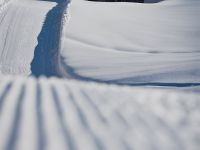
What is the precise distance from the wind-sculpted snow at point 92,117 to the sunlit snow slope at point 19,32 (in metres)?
0.76

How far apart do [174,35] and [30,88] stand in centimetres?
152

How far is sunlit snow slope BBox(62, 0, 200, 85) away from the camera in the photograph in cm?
240

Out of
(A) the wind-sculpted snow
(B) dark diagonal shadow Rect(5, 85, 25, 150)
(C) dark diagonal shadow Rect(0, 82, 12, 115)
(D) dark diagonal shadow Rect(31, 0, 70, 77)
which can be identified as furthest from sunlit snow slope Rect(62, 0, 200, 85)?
(B) dark diagonal shadow Rect(5, 85, 25, 150)

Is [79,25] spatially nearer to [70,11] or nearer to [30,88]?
[70,11]

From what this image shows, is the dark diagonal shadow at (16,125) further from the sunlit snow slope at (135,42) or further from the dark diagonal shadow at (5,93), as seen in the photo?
the sunlit snow slope at (135,42)

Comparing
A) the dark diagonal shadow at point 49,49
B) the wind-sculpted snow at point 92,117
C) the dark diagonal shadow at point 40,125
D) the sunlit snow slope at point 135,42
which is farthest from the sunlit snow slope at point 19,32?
the dark diagonal shadow at point 40,125

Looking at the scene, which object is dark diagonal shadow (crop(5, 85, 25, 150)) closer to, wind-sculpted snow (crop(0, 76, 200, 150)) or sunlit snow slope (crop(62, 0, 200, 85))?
wind-sculpted snow (crop(0, 76, 200, 150))

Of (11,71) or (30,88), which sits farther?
(11,71)

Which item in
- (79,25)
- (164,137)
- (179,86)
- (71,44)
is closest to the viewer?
(164,137)

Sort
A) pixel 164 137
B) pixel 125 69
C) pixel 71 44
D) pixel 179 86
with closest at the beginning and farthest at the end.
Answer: pixel 164 137 < pixel 179 86 < pixel 125 69 < pixel 71 44

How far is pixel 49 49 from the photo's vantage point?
110 inches

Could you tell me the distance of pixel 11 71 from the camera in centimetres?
259

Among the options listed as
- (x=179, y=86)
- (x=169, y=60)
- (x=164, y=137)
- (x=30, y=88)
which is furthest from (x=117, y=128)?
(x=169, y=60)

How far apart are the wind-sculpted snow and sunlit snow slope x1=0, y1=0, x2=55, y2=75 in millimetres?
760
